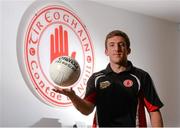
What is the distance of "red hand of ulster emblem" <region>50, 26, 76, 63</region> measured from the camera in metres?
2.16

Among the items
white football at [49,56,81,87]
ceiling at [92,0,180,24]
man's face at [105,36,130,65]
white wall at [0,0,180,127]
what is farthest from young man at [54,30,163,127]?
white football at [49,56,81,87]

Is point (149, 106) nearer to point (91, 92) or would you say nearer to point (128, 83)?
point (128, 83)

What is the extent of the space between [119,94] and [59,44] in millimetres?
608

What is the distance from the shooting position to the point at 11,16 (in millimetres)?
1954

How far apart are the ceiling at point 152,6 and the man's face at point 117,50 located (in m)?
0.34

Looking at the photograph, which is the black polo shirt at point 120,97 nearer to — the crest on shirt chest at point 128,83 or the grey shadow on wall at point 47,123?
the crest on shirt chest at point 128,83

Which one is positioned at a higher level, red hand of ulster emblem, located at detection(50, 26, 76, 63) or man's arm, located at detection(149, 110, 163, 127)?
red hand of ulster emblem, located at detection(50, 26, 76, 63)

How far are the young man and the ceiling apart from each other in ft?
1.01

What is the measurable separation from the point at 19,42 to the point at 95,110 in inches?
31.3

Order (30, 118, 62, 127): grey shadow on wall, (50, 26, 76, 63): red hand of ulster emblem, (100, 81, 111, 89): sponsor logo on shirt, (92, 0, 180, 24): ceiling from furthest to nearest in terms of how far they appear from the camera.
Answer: (92, 0, 180, 24): ceiling
(100, 81, 111, 89): sponsor logo on shirt
(50, 26, 76, 63): red hand of ulster emblem
(30, 118, 62, 127): grey shadow on wall

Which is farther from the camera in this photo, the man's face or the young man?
the man's face

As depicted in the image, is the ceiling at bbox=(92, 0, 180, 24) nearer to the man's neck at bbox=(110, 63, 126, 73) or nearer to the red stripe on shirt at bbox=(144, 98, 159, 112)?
the man's neck at bbox=(110, 63, 126, 73)

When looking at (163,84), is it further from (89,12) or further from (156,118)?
(89,12)

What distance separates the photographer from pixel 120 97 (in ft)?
7.38
